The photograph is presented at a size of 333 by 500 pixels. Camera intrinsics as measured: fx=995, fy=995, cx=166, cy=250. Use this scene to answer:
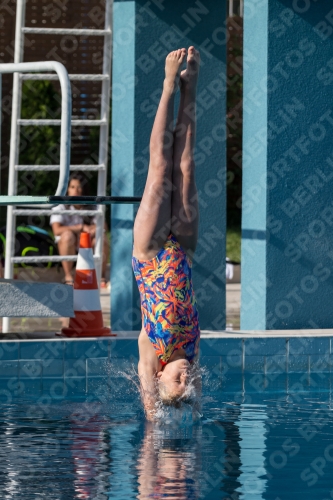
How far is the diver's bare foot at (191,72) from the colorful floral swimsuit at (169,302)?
700 millimetres

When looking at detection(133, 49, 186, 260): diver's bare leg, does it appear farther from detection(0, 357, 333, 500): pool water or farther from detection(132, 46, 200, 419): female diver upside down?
detection(0, 357, 333, 500): pool water

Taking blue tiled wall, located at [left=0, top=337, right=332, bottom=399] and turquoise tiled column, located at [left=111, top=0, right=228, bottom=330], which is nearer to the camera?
blue tiled wall, located at [left=0, top=337, right=332, bottom=399]

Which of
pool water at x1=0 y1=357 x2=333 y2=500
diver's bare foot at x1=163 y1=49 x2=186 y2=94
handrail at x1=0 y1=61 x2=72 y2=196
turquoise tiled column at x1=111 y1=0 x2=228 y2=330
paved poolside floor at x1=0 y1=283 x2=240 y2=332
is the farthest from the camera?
paved poolside floor at x1=0 y1=283 x2=240 y2=332

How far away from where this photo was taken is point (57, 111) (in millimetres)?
14125

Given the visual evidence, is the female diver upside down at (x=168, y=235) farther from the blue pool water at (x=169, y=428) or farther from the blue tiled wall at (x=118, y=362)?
the blue tiled wall at (x=118, y=362)

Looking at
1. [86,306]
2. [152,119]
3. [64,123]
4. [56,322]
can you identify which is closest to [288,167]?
[152,119]

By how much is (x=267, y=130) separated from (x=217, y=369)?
68.6 inches

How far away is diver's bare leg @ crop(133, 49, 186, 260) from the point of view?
4.45 metres

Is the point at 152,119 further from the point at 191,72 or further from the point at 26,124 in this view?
the point at 191,72

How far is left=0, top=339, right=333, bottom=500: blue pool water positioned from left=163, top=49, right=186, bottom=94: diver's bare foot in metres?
1.44

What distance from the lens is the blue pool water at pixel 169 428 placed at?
11.5ft

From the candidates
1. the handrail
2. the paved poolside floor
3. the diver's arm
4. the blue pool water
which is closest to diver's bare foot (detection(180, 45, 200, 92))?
the handrail

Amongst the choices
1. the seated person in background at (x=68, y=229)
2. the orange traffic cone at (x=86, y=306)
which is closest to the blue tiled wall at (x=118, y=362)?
the orange traffic cone at (x=86, y=306)

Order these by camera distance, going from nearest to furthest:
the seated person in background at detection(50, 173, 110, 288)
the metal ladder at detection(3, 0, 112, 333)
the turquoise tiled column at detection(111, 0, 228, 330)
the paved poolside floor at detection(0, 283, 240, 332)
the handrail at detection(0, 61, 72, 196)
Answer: the handrail at detection(0, 61, 72, 196)
the turquoise tiled column at detection(111, 0, 228, 330)
the metal ladder at detection(3, 0, 112, 333)
the paved poolside floor at detection(0, 283, 240, 332)
the seated person in background at detection(50, 173, 110, 288)
